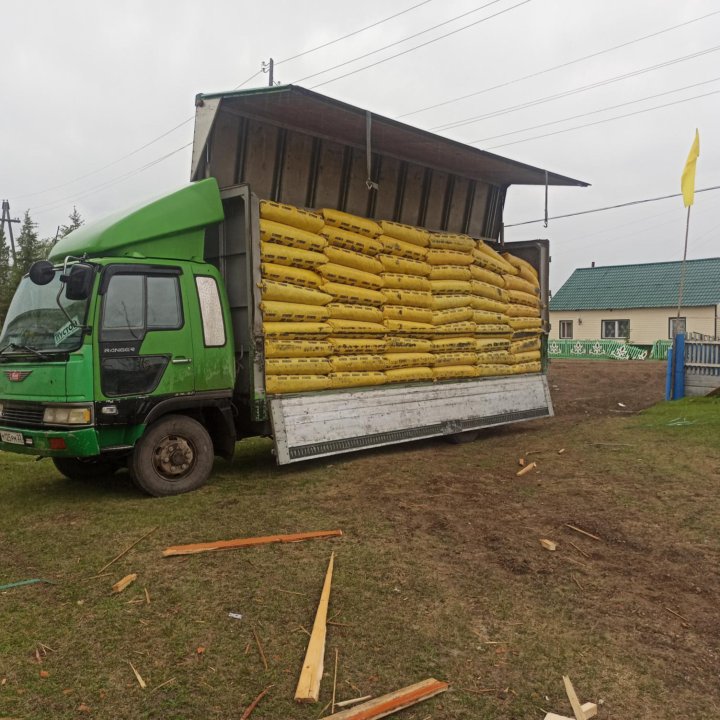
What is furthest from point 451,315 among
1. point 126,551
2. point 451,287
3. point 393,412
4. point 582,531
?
point 126,551

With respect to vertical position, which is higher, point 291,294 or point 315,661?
point 291,294

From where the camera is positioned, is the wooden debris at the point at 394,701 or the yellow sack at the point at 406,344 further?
the yellow sack at the point at 406,344

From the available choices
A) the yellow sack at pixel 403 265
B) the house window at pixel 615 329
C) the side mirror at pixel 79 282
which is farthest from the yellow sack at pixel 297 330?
the house window at pixel 615 329

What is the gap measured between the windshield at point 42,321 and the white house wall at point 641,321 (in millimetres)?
31489

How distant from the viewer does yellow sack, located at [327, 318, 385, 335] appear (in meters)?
7.51

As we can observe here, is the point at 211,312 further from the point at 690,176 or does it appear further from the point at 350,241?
the point at 690,176

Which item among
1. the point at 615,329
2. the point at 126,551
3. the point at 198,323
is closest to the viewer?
the point at 126,551

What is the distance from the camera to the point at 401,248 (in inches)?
329

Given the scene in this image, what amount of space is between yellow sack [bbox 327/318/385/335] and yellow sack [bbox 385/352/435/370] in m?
0.37

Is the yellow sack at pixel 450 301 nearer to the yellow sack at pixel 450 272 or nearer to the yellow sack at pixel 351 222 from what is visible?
the yellow sack at pixel 450 272

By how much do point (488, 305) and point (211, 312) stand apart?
15.3ft

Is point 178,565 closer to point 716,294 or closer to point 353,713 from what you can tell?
point 353,713

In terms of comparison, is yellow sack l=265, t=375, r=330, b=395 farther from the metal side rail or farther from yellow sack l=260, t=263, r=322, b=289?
yellow sack l=260, t=263, r=322, b=289

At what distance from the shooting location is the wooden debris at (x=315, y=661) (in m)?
2.94
